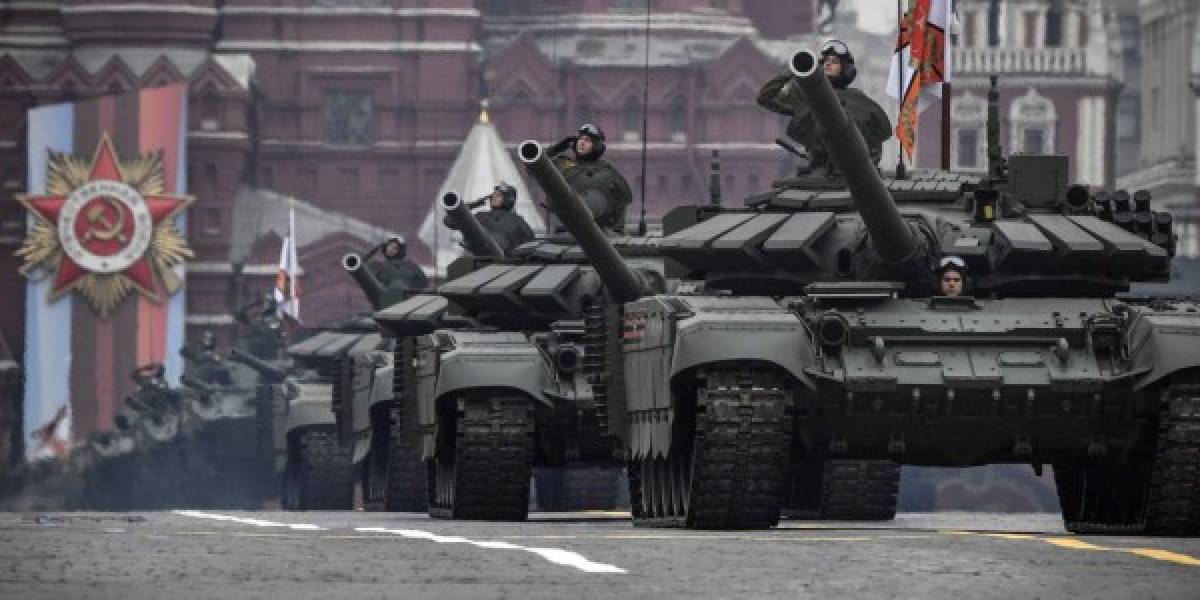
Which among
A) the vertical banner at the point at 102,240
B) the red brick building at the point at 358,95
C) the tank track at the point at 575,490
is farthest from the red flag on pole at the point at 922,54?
the red brick building at the point at 358,95

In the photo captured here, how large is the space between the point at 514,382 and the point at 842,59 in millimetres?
4079

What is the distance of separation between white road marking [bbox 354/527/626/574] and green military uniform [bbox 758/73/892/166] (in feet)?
18.2

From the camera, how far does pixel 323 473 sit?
163 ft

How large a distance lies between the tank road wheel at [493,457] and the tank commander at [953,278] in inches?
218

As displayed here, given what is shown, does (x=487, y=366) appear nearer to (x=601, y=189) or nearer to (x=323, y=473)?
(x=601, y=189)

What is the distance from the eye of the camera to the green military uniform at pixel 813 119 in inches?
1142

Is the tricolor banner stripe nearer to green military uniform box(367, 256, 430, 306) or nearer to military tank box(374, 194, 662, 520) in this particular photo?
green military uniform box(367, 256, 430, 306)

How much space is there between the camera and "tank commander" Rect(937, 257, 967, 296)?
26.7m

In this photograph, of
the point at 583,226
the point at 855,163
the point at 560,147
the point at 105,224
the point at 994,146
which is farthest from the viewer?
the point at 105,224

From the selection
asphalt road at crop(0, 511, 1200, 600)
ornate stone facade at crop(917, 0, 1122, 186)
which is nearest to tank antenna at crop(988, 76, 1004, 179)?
asphalt road at crop(0, 511, 1200, 600)

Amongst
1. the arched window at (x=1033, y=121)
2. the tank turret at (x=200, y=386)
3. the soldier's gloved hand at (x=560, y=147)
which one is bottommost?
the tank turret at (x=200, y=386)

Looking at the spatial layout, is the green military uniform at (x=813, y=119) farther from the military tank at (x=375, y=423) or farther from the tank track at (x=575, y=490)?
the tank track at (x=575, y=490)

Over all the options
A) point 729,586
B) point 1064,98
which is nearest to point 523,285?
point 729,586

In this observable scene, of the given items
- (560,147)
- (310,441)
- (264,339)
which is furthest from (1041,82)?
(560,147)
